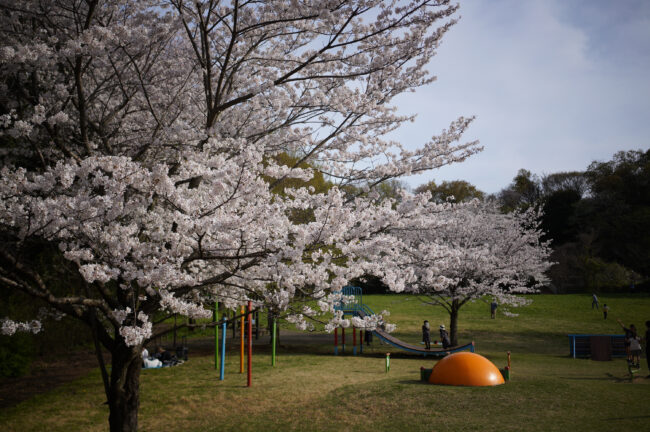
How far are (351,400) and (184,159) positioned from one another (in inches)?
226

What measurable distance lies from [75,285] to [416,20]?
11980 millimetres

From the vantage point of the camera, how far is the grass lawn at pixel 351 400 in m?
7.68

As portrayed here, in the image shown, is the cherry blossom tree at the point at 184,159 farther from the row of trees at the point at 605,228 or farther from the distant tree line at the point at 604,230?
the row of trees at the point at 605,228

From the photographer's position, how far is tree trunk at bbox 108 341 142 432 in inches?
221

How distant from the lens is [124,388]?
18.9 feet

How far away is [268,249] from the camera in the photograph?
469 cm

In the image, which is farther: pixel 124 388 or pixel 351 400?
pixel 351 400

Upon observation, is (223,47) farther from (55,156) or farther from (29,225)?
(29,225)

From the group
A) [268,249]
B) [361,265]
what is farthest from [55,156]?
[361,265]

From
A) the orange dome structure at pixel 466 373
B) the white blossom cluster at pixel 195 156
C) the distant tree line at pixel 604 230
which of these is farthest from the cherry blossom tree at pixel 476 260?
the distant tree line at pixel 604 230

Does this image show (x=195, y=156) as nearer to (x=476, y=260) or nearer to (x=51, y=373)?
(x=51, y=373)

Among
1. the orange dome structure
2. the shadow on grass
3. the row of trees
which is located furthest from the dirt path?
the row of trees

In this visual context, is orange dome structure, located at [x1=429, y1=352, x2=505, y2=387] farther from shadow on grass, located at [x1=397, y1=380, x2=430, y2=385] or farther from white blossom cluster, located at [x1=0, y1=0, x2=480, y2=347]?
white blossom cluster, located at [x1=0, y1=0, x2=480, y2=347]

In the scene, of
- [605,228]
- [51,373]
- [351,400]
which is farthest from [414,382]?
[605,228]
